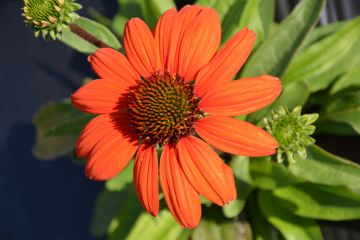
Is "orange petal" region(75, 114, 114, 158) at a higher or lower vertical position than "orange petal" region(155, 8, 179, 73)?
lower

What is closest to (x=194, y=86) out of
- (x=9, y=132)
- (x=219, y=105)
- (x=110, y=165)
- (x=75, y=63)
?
(x=219, y=105)

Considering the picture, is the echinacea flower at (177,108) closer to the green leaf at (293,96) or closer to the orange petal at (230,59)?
the orange petal at (230,59)

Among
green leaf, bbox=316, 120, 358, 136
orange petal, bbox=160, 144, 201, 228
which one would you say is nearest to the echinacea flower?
orange petal, bbox=160, 144, 201, 228

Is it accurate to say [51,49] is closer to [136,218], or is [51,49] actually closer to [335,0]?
[136,218]

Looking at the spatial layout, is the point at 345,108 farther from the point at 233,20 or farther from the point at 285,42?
the point at 233,20

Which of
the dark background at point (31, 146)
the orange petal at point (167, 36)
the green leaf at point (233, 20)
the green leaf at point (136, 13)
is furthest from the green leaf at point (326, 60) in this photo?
the dark background at point (31, 146)

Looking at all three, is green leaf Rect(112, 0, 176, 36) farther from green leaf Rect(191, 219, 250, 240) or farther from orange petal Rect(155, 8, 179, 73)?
green leaf Rect(191, 219, 250, 240)
